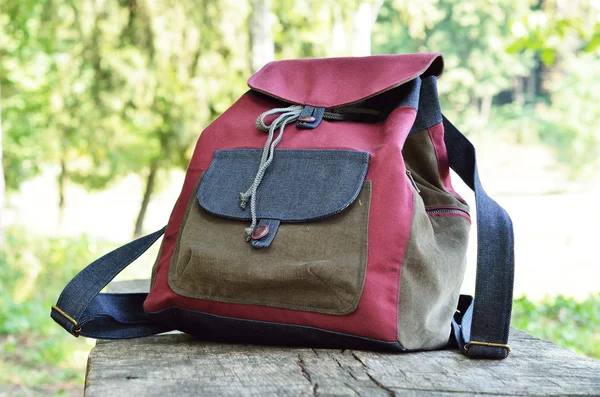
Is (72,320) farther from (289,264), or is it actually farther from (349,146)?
(349,146)

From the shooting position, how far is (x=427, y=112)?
4.94ft

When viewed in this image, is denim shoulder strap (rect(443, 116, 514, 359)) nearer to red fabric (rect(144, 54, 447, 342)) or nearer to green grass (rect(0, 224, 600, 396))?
red fabric (rect(144, 54, 447, 342))

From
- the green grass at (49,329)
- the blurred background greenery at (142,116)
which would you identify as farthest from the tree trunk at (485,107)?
the green grass at (49,329)

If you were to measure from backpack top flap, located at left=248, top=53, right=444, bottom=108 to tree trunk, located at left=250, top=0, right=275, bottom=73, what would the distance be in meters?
2.93

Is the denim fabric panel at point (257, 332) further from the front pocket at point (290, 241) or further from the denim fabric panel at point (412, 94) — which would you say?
the denim fabric panel at point (412, 94)

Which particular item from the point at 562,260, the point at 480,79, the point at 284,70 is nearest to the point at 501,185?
the point at 480,79

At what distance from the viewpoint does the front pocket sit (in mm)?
1292

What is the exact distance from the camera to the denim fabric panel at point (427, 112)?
1.50 meters

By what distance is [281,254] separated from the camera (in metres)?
1.34

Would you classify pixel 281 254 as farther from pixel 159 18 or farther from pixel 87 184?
pixel 87 184

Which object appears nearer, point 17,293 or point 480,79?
point 17,293

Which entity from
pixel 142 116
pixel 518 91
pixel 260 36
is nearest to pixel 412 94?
pixel 260 36

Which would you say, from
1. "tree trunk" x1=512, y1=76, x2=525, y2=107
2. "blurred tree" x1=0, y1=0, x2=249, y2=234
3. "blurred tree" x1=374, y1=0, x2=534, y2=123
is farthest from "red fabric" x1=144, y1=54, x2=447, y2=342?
"tree trunk" x1=512, y1=76, x2=525, y2=107

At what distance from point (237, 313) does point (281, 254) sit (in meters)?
0.15
